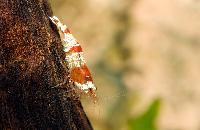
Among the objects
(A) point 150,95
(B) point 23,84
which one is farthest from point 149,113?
(B) point 23,84

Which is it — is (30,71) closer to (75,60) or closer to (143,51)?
(75,60)

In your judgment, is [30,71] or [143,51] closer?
[30,71]

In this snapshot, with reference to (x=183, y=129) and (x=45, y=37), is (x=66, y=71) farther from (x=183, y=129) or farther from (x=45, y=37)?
(x=183, y=129)

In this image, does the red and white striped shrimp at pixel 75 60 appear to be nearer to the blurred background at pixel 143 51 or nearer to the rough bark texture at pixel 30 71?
the rough bark texture at pixel 30 71

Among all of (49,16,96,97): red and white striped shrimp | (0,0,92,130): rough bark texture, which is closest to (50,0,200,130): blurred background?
(49,16,96,97): red and white striped shrimp

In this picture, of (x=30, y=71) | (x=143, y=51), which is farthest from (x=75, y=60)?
(x=143, y=51)

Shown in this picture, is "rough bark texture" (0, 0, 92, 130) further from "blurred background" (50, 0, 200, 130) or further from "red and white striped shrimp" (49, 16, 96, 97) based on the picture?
"blurred background" (50, 0, 200, 130)
